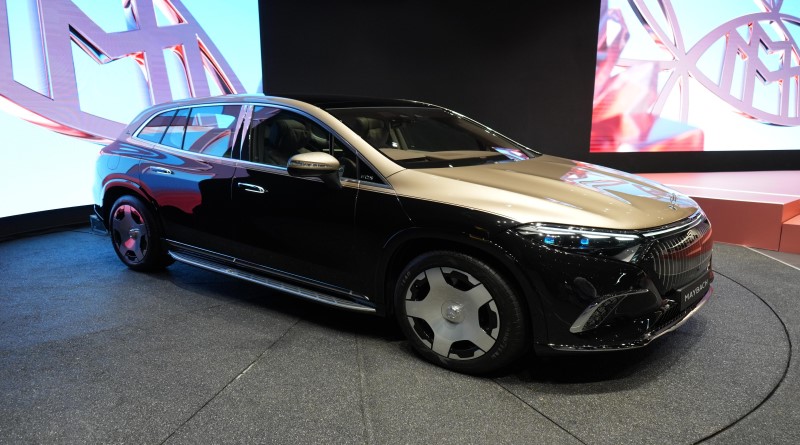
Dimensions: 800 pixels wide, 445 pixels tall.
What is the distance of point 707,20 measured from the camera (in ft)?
25.3

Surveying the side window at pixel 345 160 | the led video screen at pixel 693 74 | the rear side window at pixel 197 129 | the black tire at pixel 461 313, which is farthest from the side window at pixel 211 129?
the led video screen at pixel 693 74

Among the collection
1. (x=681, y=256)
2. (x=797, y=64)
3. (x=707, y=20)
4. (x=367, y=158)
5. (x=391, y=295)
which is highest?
(x=707, y=20)

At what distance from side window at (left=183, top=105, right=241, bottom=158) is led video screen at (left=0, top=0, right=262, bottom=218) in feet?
7.58

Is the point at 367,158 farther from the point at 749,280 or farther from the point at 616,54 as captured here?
the point at 616,54

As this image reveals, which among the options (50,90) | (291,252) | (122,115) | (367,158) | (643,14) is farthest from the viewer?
(643,14)

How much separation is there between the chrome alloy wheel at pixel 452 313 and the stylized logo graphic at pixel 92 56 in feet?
13.9

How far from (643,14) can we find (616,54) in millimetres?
603

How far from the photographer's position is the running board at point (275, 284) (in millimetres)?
2895

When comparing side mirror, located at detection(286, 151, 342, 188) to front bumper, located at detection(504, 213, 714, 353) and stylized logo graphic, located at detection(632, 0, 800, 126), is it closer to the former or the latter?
front bumper, located at detection(504, 213, 714, 353)

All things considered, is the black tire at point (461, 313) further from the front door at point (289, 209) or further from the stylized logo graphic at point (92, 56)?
the stylized logo graphic at point (92, 56)

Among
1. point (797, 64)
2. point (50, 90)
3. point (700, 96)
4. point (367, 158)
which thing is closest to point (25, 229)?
point (50, 90)

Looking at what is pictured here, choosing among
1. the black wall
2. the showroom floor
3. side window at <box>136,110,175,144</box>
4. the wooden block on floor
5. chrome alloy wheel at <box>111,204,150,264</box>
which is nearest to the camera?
the showroom floor

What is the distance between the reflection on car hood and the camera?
7.71 feet

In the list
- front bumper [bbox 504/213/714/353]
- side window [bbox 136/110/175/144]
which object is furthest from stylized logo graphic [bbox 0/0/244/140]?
front bumper [bbox 504/213/714/353]
